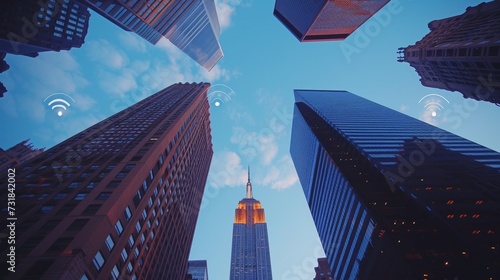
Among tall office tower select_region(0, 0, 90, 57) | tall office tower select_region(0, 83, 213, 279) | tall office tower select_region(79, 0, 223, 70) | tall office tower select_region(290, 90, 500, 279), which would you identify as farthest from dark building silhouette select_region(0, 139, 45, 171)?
tall office tower select_region(290, 90, 500, 279)

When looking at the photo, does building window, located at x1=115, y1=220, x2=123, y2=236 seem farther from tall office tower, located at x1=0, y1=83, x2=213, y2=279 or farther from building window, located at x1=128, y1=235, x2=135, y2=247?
building window, located at x1=128, y1=235, x2=135, y2=247

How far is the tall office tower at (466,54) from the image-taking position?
190 feet

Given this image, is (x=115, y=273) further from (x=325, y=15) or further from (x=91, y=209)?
(x=325, y=15)

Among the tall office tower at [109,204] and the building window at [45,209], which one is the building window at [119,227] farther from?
the building window at [45,209]

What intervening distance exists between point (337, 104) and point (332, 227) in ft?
218

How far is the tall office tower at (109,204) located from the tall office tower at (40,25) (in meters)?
37.7

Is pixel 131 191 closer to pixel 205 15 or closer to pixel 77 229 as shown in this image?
pixel 77 229

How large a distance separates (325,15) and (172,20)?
5538 cm

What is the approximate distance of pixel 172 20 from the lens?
85.3 meters

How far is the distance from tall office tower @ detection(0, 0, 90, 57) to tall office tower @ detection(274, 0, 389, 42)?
8568 centimetres

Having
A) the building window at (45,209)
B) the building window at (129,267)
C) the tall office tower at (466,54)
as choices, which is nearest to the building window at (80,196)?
the building window at (45,209)

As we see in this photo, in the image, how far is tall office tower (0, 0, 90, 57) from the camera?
7119 cm

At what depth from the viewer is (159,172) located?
48469 millimetres

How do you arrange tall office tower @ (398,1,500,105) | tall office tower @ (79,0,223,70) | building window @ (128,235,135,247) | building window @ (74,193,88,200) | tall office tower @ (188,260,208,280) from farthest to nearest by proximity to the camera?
tall office tower @ (188,260,208,280), tall office tower @ (398,1,500,105), tall office tower @ (79,0,223,70), building window @ (128,235,135,247), building window @ (74,193,88,200)
